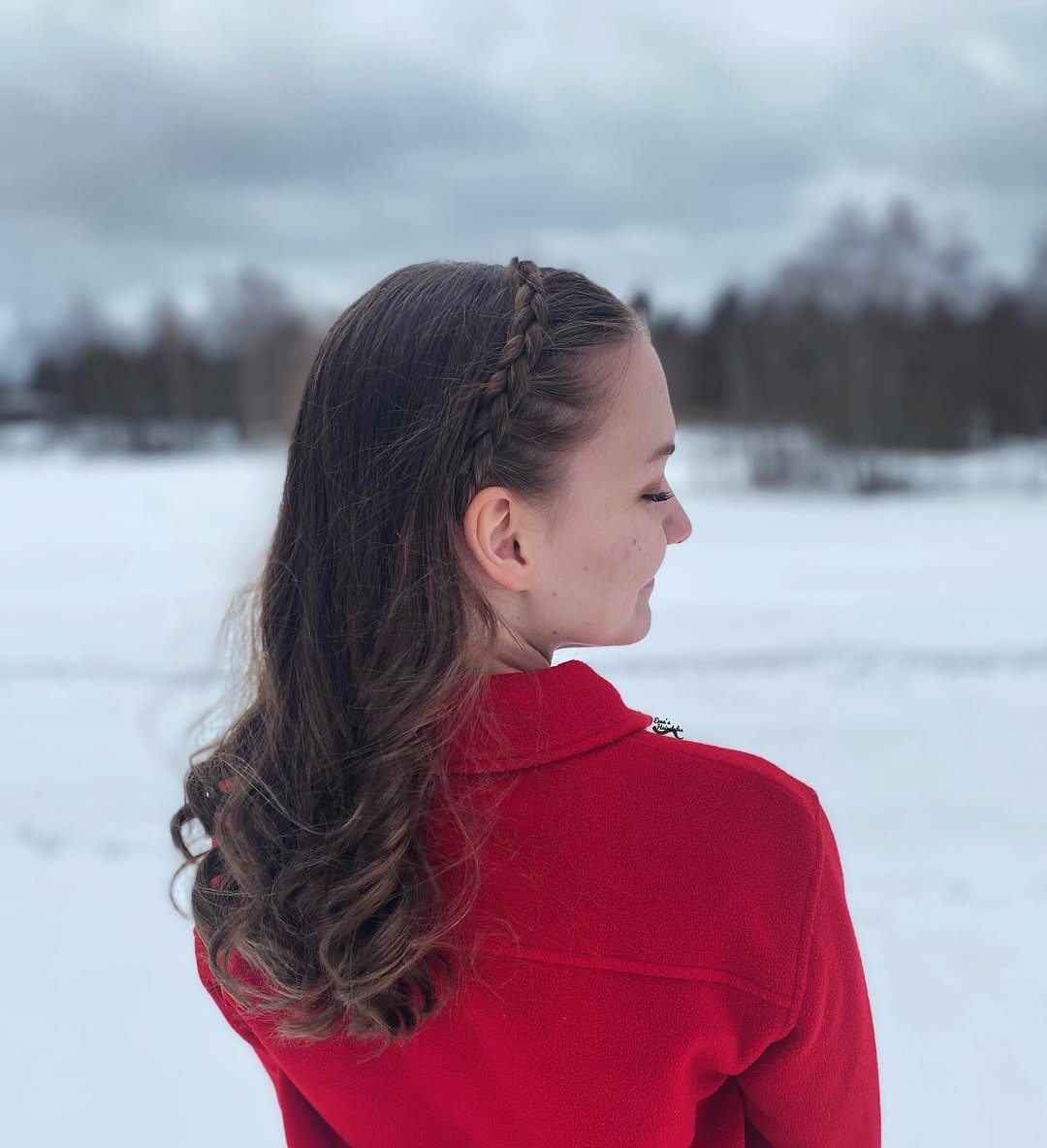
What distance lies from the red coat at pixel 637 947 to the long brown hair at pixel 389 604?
5 centimetres

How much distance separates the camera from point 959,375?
2047 cm

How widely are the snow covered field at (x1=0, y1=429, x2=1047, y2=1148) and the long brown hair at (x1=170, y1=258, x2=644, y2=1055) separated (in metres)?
0.34

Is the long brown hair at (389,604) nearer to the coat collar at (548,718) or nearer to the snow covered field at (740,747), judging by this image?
the coat collar at (548,718)

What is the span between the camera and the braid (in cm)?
81

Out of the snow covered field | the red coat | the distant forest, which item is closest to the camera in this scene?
the red coat

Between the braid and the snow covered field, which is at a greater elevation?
the braid

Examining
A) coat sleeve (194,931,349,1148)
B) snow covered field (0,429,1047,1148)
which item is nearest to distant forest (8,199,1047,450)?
snow covered field (0,429,1047,1148)

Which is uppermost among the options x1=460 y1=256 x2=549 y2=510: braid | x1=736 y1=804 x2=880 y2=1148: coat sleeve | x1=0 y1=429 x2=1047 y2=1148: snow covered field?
x1=460 y1=256 x2=549 y2=510: braid

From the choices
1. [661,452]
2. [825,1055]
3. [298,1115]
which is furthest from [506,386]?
[298,1115]

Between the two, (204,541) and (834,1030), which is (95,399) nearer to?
(204,541)

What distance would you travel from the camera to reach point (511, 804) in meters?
→ 0.80

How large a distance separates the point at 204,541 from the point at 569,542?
429 inches

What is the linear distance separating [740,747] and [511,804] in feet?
11.0

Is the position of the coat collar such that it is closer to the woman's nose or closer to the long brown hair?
the long brown hair
